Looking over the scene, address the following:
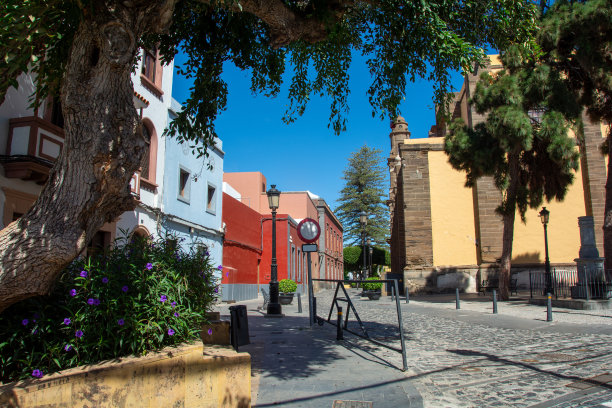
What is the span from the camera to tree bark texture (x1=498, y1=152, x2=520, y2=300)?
1708 cm

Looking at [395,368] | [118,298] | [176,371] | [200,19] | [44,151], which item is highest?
[200,19]

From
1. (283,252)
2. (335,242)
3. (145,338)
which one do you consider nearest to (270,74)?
(145,338)

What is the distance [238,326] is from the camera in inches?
Answer: 235

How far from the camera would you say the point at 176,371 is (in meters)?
3.60

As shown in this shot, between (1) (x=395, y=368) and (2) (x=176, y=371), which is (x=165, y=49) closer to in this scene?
(2) (x=176, y=371)

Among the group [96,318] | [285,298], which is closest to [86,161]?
[96,318]

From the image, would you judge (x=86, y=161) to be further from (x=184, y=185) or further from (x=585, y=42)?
(x=585, y=42)

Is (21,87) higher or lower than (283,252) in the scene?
higher

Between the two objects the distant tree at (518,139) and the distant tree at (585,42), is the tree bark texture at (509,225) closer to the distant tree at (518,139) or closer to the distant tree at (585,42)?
the distant tree at (518,139)

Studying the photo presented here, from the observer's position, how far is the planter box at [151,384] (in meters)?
3.16

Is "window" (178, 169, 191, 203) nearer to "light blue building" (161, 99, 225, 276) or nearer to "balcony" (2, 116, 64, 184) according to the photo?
"light blue building" (161, 99, 225, 276)

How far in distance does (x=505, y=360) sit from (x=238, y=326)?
3738mm

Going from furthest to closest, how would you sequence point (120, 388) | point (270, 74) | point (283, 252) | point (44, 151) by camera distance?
point (283, 252) → point (44, 151) → point (270, 74) → point (120, 388)

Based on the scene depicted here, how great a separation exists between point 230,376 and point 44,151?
7348 mm
